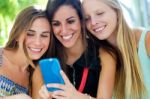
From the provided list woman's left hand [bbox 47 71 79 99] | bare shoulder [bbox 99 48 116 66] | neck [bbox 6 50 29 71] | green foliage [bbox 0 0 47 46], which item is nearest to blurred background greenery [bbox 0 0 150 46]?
green foliage [bbox 0 0 47 46]

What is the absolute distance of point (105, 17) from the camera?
1230 millimetres

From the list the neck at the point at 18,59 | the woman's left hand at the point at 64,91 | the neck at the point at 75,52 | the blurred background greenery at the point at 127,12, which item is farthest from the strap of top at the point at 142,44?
the blurred background greenery at the point at 127,12

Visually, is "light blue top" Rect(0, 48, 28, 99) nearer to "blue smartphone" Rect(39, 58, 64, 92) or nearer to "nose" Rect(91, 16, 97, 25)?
"blue smartphone" Rect(39, 58, 64, 92)

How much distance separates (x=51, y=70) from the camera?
0.95 m

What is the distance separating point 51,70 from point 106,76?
0.32m

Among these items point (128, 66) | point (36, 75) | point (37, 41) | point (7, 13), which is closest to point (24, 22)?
point (37, 41)

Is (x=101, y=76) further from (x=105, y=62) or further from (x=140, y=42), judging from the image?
(x=140, y=42)

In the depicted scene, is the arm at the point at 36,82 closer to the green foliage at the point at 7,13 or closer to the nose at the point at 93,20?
the nose at the point at 93,20

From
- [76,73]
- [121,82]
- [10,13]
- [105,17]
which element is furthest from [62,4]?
[10,13]

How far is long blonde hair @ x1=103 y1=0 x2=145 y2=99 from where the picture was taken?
1222mm

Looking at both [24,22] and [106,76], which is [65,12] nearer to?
[24,22]

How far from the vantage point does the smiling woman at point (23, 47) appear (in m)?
1.20

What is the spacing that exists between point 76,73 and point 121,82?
0.61ft

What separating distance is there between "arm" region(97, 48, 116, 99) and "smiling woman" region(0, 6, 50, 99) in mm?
234
